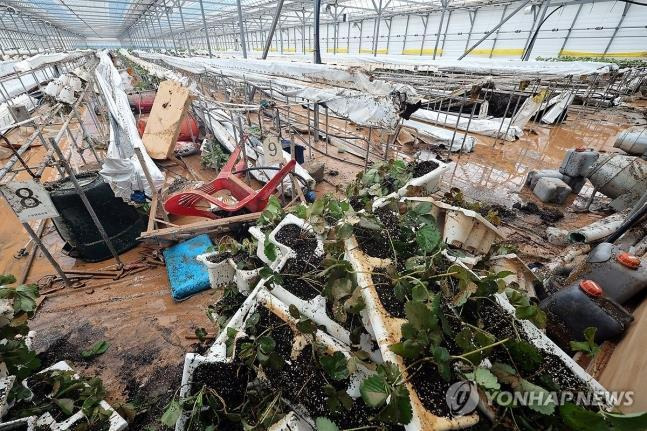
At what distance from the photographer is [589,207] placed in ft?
19.4

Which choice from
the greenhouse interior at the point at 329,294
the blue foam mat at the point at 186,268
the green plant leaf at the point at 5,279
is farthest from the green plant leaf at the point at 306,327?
the blue foam mat at the point at 186,268

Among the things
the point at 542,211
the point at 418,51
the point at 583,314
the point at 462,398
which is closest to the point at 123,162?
the point at 462,398

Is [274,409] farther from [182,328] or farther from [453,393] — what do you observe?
[182,328]

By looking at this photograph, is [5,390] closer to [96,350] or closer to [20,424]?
[20,424]

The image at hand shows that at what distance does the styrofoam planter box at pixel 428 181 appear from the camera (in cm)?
321

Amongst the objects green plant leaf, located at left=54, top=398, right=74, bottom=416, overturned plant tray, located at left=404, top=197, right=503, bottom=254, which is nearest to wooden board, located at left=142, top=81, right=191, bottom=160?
green plant leaf, located at left=54, top=398, right=74, bottom=416

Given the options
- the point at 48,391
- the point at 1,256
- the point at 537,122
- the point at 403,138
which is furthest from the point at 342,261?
the point at 537,122

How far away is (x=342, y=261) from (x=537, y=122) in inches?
610

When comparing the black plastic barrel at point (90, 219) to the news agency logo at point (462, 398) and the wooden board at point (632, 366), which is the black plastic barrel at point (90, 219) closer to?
the news agency logo at point (462, 398)

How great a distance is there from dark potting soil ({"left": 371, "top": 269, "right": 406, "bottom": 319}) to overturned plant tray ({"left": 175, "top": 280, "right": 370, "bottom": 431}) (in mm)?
367

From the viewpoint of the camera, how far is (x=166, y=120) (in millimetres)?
8102

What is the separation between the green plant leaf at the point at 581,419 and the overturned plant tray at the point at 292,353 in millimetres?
860

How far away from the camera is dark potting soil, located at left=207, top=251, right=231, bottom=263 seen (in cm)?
Answer: 315

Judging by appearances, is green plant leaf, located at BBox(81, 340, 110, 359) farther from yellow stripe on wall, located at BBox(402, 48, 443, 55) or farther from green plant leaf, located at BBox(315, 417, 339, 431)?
yellow stripe on wall, located at BBox(402, 48, 443, 55)
